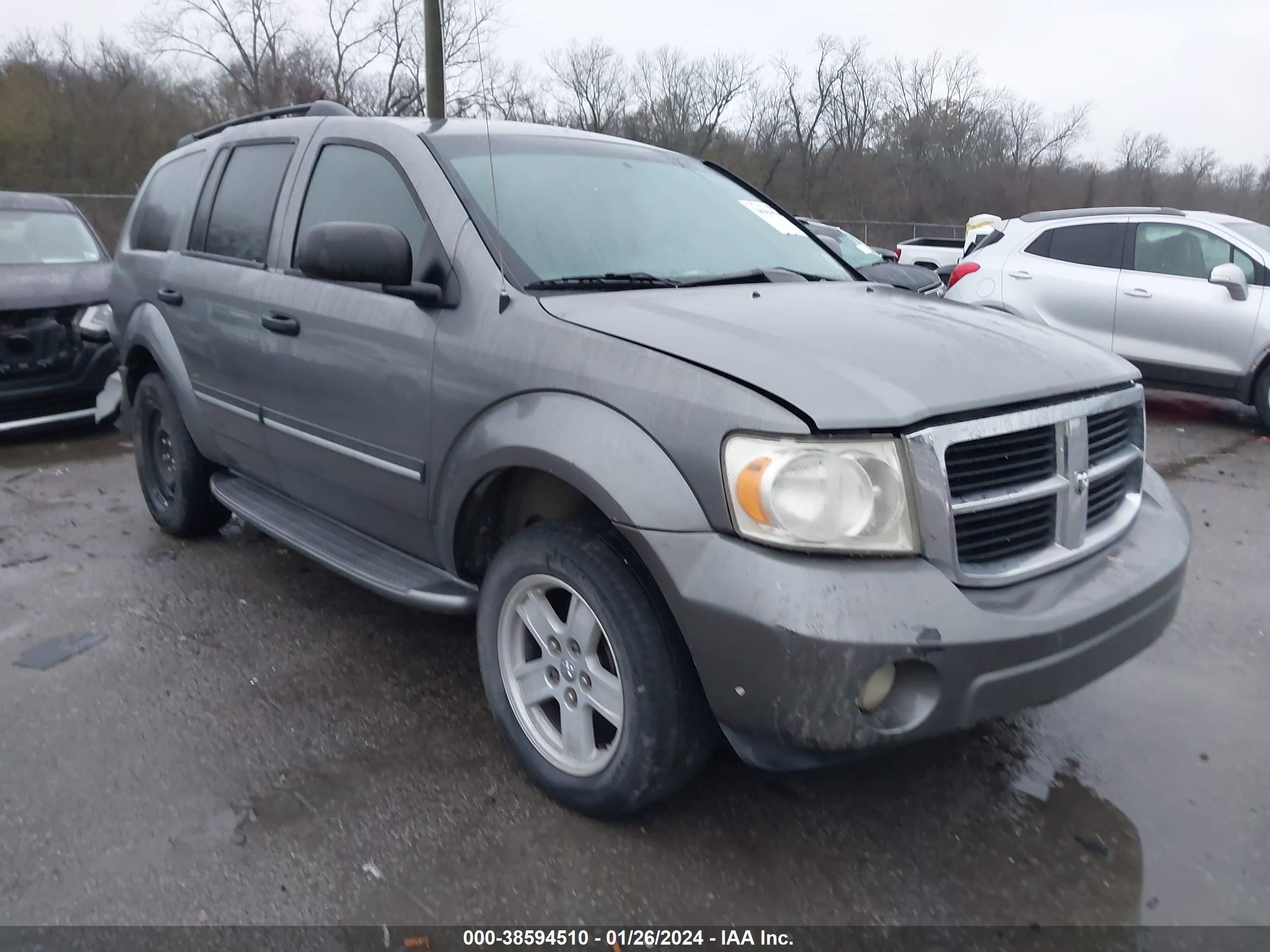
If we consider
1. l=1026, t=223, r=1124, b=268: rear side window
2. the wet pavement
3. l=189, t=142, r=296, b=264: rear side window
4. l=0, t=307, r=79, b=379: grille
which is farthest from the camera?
l=1026, t=223, r=1124, b=268: rear side window

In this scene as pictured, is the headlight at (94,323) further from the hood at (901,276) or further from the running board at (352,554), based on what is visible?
the hood at (901,276)

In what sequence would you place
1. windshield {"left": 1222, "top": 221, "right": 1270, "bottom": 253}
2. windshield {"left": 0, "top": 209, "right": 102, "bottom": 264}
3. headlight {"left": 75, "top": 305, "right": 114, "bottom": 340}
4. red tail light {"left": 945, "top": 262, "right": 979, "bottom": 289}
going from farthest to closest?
red tail light {"left": 945, "top": 262, "right": 979, "bottom": 289} < windshield {"left": 1222, "top": 221, "right": 1270, "bottom": 253} < windshield {"left": 0, "top": 209, "right": 102, "bottom": 264} < headlight {"left": 75, "top": 305, "right": 114, "bottom": 340}

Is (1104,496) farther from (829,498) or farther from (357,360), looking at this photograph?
(357,360)

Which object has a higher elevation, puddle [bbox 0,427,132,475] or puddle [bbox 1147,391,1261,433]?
puddle [bbox 1147,391,1261,433]

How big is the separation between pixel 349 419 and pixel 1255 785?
2987 mm

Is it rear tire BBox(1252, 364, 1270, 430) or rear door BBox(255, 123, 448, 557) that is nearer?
rear door BBox(255, 123, 448, 557)

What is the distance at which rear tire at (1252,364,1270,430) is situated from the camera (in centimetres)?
769

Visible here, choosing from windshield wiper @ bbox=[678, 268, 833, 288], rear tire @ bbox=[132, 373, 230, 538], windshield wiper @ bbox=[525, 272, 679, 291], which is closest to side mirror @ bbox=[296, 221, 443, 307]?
windshield wiper @ bbox=[525, 272, 679, 291]

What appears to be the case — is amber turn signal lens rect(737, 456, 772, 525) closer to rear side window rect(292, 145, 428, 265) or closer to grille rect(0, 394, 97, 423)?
rear side window rect(292, 145, 428, 265)

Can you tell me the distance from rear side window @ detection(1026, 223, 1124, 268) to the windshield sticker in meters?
5.78

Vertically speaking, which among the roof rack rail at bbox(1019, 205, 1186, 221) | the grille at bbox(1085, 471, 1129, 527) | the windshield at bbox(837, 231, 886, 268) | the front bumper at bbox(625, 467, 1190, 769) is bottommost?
the front bumper at bbox(625, 467, 1190, 769)

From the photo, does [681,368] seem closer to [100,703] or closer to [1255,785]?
[1255,785]

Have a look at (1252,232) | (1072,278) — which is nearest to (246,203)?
(1072,278)

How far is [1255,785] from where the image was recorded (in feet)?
9.34
